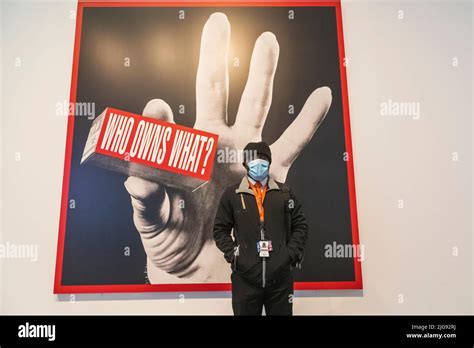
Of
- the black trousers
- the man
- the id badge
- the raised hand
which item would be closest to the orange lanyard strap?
the man

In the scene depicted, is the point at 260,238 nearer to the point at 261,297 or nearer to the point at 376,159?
the point at 261,297

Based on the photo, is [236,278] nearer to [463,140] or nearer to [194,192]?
[194,192]

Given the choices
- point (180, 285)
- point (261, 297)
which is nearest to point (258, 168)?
point (261, 297)

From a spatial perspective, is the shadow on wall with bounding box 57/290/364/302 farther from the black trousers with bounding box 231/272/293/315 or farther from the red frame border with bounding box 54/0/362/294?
the black trousers with bounding box 231/272/293/315

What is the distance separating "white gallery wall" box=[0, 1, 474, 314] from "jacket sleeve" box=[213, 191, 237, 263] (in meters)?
0.89

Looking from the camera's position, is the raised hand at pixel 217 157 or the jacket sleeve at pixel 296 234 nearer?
the jacket sleeve at pixel 296 234

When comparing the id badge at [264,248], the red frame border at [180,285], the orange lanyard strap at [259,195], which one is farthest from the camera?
the red frame border at [180,285]

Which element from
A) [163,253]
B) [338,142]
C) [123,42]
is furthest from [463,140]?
[123,42]

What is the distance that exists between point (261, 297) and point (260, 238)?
34cm

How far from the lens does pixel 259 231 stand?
244 centimetres

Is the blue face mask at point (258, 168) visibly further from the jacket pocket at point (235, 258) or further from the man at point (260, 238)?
the jacket pocket at point (235, 258)

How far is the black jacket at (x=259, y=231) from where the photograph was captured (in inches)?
93.4

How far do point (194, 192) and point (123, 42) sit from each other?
4.42 feet

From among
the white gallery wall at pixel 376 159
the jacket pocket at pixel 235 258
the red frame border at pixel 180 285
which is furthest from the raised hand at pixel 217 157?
the jacket pocket at pixel 235 258
